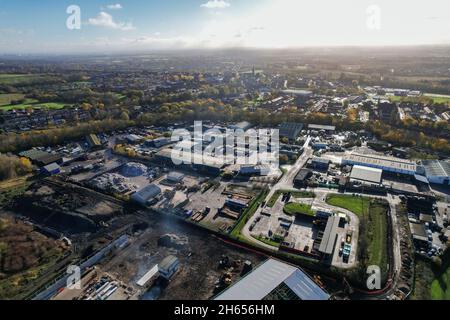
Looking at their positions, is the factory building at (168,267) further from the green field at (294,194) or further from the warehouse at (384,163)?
the warehouse at (384,163)

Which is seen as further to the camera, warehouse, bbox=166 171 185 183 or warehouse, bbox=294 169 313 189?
warehouse, bbox=166 171 185 183

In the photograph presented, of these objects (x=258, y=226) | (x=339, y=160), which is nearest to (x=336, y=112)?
(x=339, y=160)

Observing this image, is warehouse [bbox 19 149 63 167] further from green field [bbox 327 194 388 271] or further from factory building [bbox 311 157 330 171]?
green field [bbox 327 194 388 271]

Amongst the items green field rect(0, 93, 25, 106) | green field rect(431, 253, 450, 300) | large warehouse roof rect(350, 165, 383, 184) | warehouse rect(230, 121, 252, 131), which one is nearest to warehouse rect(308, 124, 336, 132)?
warehouse rect(230, 121, 252, 131)

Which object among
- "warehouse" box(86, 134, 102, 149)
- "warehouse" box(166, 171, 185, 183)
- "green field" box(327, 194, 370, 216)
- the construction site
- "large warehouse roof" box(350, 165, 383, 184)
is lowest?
the construction site

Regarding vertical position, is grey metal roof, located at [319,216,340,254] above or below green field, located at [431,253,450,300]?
above

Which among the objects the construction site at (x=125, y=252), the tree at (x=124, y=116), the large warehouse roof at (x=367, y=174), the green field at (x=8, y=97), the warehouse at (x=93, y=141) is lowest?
the construction site at (x=125, y=252)

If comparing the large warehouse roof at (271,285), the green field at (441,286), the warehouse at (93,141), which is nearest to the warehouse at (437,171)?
the green field at (441,286)

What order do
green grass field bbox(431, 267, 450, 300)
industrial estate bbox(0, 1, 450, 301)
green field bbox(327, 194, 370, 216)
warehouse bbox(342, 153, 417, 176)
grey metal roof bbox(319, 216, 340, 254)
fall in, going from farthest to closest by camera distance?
1. warehouse bbox(342, 153, 417, 176)
2. green field bbox(327, 194, 370, 216)
3. grey metal roof bbox(319, 216, 340, 254)
4. industrial estate bbox(0, 1, 450, 301)
5. green grass field bbox(431, 267, 450, 300)
